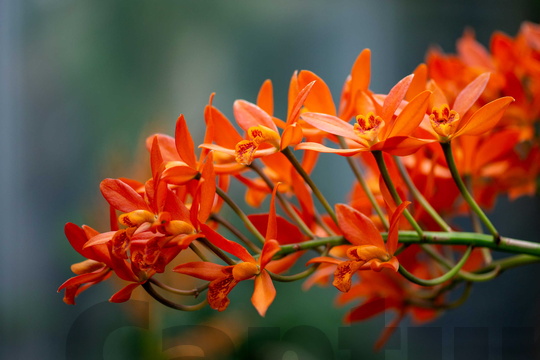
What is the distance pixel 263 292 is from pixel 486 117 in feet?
0.41

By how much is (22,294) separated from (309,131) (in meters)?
1.21

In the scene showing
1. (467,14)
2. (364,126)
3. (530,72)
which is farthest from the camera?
(467,14)

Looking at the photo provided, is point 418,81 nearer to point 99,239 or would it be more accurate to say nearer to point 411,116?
point 411,116

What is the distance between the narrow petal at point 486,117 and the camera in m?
0.24

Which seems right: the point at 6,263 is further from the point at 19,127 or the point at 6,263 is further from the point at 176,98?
Result: the point at 176,98

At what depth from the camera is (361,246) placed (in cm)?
24

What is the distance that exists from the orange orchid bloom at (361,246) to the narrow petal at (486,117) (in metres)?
0.06

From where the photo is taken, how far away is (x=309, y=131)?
29cm

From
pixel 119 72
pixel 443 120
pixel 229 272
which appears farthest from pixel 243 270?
pixel 119 72

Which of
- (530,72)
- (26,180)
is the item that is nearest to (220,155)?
(530,72)

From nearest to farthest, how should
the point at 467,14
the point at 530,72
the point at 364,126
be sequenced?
the point at 364,126 → the point at 530,72 → the point at 467,14

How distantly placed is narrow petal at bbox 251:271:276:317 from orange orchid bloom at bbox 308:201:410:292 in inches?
0.9

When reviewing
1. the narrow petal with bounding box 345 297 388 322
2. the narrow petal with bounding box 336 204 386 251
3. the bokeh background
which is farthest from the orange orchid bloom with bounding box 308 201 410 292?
the bokeh background

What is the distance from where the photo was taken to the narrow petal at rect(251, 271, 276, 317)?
0.23 meters
